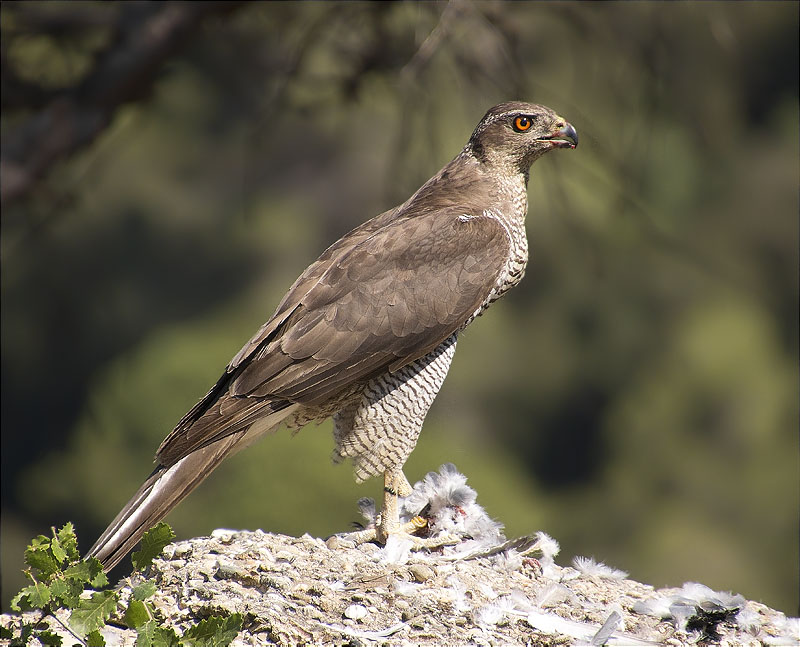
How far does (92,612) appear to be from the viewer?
2.68m

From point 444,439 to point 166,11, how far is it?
5.36m

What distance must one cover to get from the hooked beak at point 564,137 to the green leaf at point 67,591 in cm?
209

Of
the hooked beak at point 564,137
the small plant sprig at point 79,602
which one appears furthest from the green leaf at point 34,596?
the hooked beak at point 564,137

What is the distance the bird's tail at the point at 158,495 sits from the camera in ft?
10.2

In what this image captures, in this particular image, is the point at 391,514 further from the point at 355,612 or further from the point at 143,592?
the point at 143,592

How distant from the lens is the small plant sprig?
2660 mm

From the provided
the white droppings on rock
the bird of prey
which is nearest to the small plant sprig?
the white droppings on rock

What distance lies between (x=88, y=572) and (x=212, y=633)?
344 millimetres

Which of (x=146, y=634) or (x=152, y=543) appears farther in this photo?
(x=152, y=543)

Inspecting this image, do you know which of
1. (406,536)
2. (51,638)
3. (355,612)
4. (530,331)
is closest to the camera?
(51,638)

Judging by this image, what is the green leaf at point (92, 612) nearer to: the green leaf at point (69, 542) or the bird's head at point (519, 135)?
the green leaf at point (69, 542)

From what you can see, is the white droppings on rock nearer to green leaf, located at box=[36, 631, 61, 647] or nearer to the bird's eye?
green leaf, located at box=[36, 631, 61, 647]

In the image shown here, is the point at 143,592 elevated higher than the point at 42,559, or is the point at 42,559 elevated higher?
the point at 143,592

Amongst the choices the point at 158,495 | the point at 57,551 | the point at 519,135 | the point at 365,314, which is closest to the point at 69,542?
the point at 57,551
